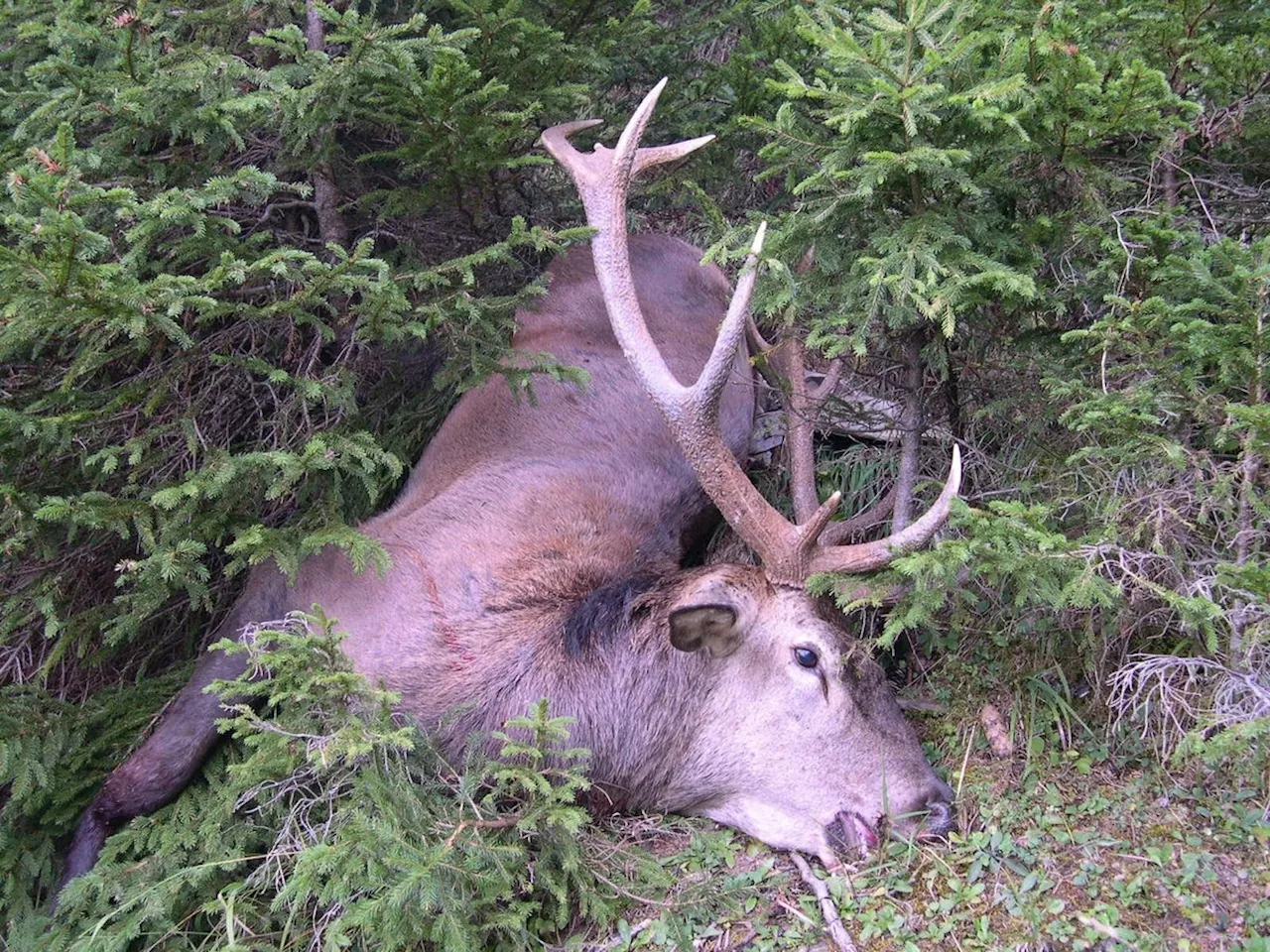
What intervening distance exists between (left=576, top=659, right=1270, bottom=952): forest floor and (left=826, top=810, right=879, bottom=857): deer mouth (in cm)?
6

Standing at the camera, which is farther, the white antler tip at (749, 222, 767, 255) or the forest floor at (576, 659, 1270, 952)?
the white antler tip at (749, 222, 767, 255)

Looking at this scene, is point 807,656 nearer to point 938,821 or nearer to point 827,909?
point 938,821

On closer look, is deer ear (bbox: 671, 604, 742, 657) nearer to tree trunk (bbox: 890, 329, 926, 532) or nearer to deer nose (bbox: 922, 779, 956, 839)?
tree trunk (bbox: 890, 329, 926, 532)

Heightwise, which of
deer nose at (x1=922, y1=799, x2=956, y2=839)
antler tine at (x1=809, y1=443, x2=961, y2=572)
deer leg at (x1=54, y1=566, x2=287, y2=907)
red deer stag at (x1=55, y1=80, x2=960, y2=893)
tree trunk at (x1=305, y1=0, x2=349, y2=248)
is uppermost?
tree trunk at (x1=305, y1=0, x2=349, y2=248)

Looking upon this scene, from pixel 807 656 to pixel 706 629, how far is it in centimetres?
36

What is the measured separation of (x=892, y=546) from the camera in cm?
325

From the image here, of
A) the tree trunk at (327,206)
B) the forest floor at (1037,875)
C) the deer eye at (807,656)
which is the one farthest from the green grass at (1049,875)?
the tree trunk at (327,206)

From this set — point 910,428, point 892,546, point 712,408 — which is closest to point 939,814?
point 892,546

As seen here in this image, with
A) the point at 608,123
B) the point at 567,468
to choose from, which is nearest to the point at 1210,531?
the point at 567,468

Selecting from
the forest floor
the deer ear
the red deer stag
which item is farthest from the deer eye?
the forest floor

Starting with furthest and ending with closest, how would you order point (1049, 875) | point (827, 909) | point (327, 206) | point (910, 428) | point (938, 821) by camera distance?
point (327, 206), point (910, 428), point (938, 821), point (827, 909), point (1049, 875)

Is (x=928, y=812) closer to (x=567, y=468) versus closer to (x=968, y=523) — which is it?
(x=968, y=523)

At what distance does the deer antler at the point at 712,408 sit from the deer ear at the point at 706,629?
0.85ft

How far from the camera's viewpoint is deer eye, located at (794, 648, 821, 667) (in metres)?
3.47
